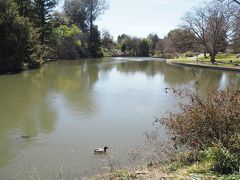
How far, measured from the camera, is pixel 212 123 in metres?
5.38

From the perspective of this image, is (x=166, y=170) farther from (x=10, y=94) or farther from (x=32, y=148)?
(x=10, y=94)

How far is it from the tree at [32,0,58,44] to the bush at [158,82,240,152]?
36.9 metres

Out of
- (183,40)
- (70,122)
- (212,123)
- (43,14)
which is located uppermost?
(43,14)

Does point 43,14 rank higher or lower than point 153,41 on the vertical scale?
higher

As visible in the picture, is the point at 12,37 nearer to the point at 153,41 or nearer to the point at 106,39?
the point at 106,39

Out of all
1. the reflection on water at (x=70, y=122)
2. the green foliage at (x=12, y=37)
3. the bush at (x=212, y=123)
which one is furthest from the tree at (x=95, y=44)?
the bush at (x=212, y=123)

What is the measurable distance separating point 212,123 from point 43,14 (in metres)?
39.5

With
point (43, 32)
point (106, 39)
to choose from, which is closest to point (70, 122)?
point (43, 32)

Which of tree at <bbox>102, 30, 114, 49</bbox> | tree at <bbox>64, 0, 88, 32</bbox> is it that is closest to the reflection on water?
tree at <bbox>64, 0, 88, 32</bbox>

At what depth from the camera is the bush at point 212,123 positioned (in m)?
5.23

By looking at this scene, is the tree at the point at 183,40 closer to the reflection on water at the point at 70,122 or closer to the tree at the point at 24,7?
the tree at the point at 24,7

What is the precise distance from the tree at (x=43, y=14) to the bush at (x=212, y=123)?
36.9m

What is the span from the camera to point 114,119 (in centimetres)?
1105

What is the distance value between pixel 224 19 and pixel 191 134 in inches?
1446
